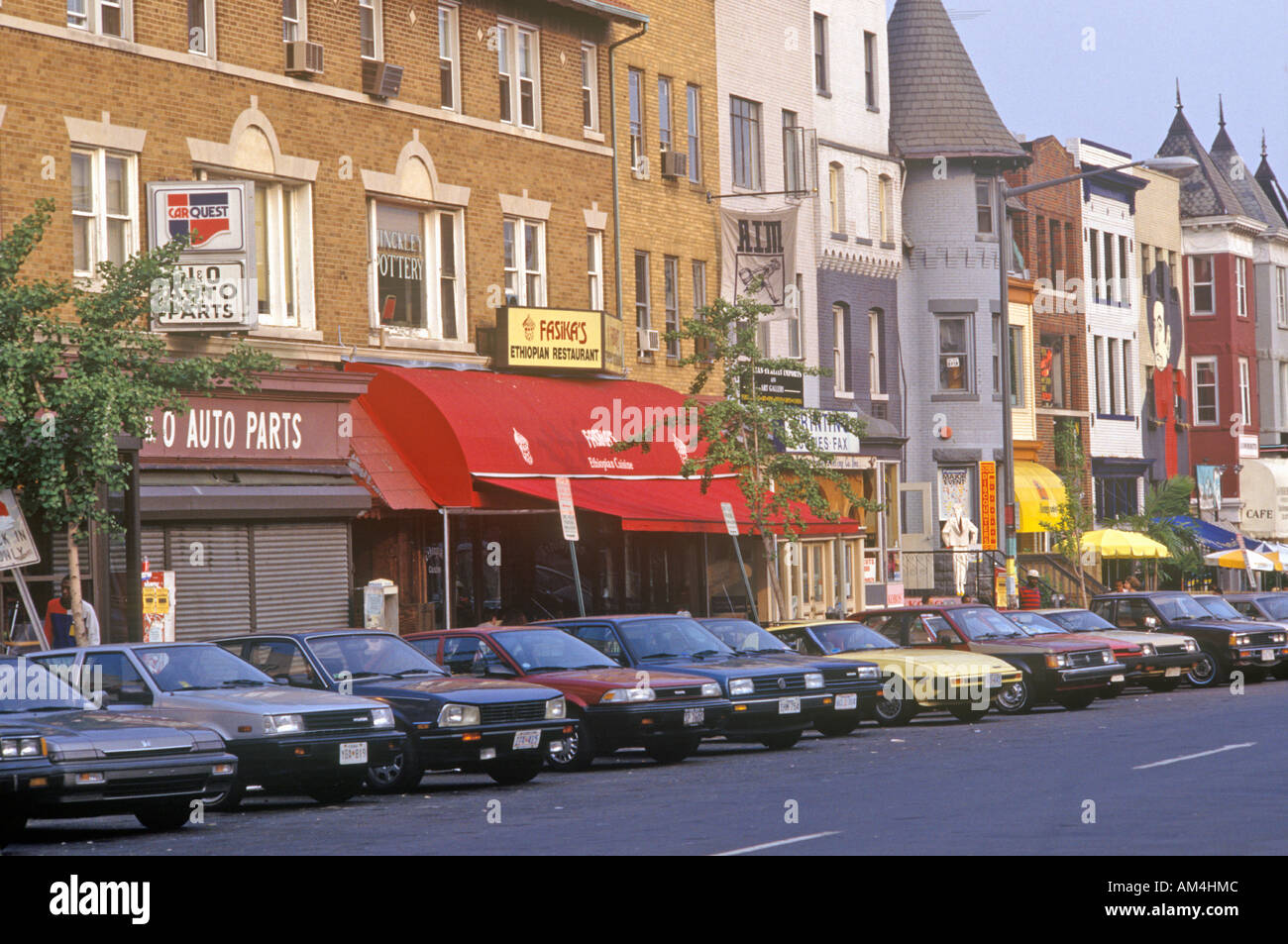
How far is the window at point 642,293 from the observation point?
38.5 m

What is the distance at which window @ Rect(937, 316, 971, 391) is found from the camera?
50.2 metres

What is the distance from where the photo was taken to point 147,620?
26.4 metres

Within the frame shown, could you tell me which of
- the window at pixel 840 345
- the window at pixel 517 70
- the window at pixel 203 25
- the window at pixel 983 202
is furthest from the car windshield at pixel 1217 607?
the window at pixel 203 25

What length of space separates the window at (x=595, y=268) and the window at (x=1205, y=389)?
35.7 metres

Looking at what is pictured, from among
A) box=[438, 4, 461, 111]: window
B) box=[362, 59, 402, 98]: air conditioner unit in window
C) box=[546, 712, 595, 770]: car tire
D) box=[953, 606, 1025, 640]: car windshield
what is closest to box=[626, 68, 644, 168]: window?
box=[438, 4, 461, 111]: window

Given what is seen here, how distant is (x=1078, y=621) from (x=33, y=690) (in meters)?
19.3

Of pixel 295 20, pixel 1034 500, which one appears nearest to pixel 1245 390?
pixel 1034 500

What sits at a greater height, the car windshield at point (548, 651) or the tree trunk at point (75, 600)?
the tree trunk at point (75, 600)

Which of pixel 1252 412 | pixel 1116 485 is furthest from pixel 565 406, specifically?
pixel 1252 412

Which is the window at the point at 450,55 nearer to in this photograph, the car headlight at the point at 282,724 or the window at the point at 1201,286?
the car headlight at the point at 282,724

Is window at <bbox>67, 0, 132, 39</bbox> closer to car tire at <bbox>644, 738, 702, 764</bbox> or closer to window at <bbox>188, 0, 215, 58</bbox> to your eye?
window at <bbox>188, 0, 215, 58</bbox>

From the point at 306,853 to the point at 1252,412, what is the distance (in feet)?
197

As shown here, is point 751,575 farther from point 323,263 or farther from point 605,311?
point 323,263

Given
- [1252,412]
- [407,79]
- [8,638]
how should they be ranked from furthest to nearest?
[1252,412] → [407,79] → [8,638]
